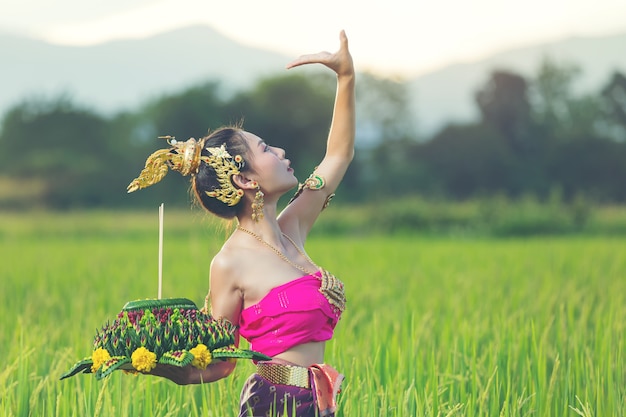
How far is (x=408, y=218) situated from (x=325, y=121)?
28.9ft

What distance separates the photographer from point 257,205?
233 centimetres

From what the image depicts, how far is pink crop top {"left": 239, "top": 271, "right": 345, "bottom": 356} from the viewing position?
2.23m

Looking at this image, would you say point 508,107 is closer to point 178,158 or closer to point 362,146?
point 362,146

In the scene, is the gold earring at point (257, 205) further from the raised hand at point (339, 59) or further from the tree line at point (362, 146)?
the tree line at point (362, 146)

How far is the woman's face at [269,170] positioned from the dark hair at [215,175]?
0.06ft

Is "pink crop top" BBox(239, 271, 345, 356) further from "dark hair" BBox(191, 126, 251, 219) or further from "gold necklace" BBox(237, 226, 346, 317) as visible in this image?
"dark hair" BBox(191, 126, 251, 219)

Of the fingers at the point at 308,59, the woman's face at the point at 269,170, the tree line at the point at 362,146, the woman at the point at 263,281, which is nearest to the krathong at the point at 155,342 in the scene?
the woman at the point at 263,281

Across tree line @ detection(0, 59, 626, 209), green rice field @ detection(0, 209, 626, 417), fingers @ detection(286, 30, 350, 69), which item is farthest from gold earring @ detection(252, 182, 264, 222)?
tree line @ detection(0, 59, 626, 209)

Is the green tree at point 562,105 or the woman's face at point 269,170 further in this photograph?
the green tree at point 562,105

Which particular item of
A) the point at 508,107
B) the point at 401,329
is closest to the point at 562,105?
the point at 508,107

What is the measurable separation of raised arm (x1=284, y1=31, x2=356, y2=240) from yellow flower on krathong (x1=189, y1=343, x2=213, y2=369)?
0.61 m

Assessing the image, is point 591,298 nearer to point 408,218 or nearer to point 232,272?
point 232,272

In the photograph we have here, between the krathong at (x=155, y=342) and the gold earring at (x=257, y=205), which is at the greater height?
the gold earring at (x=257, y=205)

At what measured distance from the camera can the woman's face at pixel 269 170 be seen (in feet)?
7.63
